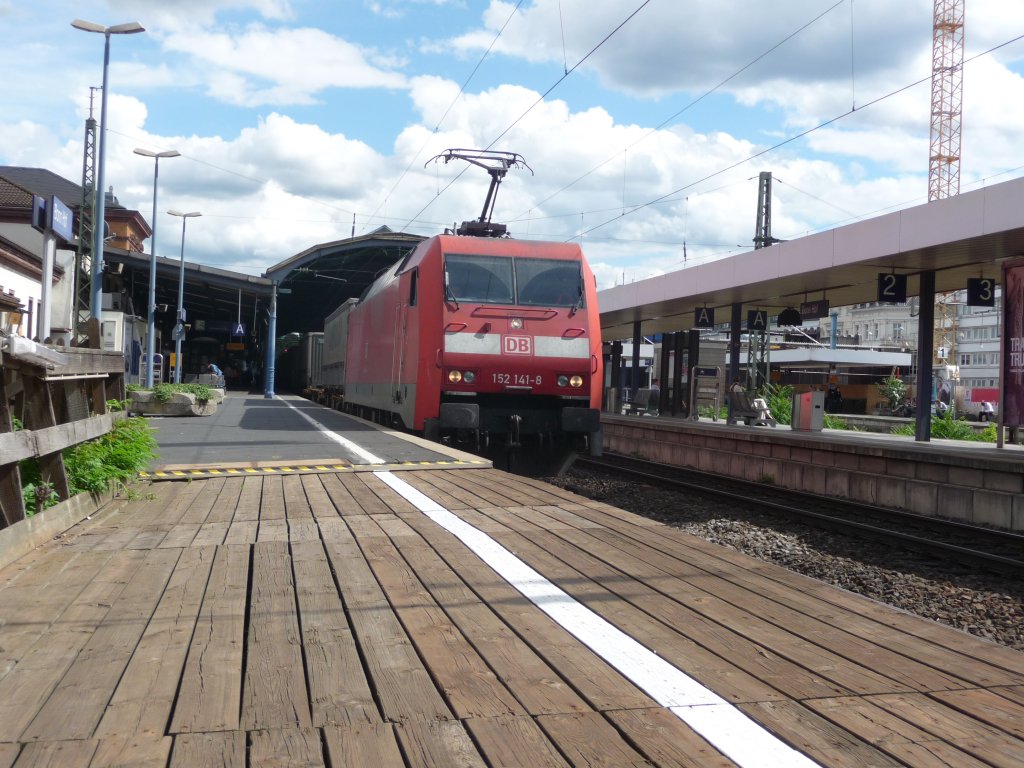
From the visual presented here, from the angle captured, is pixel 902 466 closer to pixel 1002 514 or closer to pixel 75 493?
pixel 1002 514

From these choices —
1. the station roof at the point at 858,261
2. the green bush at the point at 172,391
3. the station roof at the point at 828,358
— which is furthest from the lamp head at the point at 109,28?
the station roof at the point at 828,358

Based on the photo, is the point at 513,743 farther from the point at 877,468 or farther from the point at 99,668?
the point at 877,468

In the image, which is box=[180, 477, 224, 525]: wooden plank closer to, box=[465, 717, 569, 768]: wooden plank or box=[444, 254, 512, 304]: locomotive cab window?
box=[465, 717, 569, 768]: wooden plank

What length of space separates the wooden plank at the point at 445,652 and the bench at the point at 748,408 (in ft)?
60.6

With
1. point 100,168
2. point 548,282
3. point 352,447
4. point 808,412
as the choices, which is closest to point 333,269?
point 100,168

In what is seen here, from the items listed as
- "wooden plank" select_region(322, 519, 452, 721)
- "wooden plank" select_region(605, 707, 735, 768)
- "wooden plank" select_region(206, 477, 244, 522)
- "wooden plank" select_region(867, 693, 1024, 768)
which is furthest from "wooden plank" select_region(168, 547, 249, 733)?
"wooden plank" select_region(867, 693, 1024, 768)

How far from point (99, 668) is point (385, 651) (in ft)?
3.07

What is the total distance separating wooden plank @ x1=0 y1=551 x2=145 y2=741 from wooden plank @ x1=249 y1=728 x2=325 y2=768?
667mm

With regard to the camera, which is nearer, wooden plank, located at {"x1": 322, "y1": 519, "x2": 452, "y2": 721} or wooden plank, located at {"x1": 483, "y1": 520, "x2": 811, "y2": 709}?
wooden plank, located at {"x1": 322, "y1": 519, "x2": 452, "y2": 721}

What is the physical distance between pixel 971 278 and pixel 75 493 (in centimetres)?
1587

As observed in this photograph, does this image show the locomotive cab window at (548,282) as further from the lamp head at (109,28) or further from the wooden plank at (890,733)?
the lamp head at (109,28)

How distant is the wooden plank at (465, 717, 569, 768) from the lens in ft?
8.68

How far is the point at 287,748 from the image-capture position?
2689 millimetres

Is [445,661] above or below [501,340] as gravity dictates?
below
